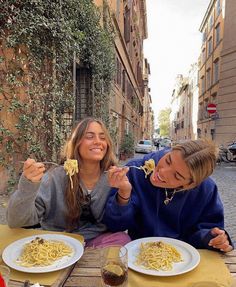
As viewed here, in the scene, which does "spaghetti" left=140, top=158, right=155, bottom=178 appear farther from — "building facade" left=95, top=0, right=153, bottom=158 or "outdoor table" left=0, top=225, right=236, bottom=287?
"building facade" left=95, top=0, right=153, bottom=158

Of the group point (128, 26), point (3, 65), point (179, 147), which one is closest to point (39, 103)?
point (3, 65)

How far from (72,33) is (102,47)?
3321mm

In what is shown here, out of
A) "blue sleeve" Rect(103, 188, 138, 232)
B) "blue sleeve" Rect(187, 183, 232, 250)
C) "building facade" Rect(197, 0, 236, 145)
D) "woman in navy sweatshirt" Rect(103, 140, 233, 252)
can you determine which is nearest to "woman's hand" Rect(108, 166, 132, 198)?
"woman in navy sweatshirt" Rect(103, 140, 233, 252)

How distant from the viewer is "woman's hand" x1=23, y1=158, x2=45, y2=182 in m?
1.76

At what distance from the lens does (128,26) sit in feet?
62.4

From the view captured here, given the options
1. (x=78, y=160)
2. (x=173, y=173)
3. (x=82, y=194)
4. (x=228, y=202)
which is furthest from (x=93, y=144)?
(x=228, y=202)

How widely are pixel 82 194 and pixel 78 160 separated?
1.03 feet

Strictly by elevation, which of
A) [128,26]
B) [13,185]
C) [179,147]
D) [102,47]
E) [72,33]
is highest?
[128,26]

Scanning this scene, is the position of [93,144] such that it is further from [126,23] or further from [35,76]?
[126,23]

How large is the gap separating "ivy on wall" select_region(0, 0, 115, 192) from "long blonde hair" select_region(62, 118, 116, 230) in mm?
3263

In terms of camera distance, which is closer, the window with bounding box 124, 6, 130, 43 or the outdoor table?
the outdoor table

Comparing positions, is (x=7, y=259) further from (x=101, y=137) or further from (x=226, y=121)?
(x=226, y=121)

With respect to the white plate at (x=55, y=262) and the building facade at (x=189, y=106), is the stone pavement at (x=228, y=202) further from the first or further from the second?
the building facade at (x=189, y=106)

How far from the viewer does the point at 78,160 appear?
244 centimetres
